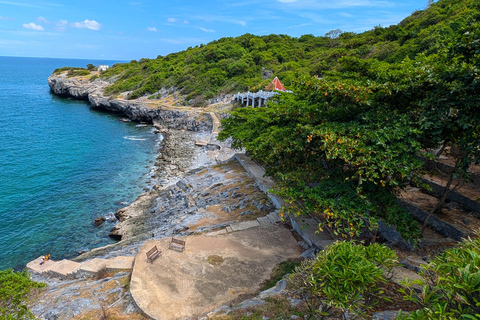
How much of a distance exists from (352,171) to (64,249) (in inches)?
736

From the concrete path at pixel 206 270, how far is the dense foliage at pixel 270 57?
31.7 metres

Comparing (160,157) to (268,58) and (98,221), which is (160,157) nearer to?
(98,221)

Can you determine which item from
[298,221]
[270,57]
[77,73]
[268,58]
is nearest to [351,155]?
[298,221]

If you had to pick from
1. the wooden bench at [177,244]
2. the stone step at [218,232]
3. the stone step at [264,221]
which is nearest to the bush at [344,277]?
the wooden bench at [177,244]

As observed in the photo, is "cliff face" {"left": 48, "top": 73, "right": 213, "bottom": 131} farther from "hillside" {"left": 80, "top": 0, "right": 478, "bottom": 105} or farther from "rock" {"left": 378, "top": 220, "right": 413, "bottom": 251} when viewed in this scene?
"rock" {"left": 378, "top": 220, "right": 413, "bottom": 251}

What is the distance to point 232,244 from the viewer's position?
1221cm

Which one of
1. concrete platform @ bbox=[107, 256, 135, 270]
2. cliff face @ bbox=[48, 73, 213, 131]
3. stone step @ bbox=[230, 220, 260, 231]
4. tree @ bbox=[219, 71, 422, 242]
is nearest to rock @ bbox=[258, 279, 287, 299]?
tree @ bbox=[219, 71, 422, 242]

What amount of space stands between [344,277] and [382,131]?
504 cm

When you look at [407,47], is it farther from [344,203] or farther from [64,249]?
[64,249]

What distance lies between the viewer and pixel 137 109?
184ft

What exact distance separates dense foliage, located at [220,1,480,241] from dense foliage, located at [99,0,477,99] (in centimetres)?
2978

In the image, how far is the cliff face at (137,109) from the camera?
47.2 metres

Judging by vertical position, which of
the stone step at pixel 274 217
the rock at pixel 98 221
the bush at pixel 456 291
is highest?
the bush at pixel 456 291

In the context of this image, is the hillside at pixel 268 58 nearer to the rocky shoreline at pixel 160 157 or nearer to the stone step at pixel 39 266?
the rocky shoreline at pixel 160 157
